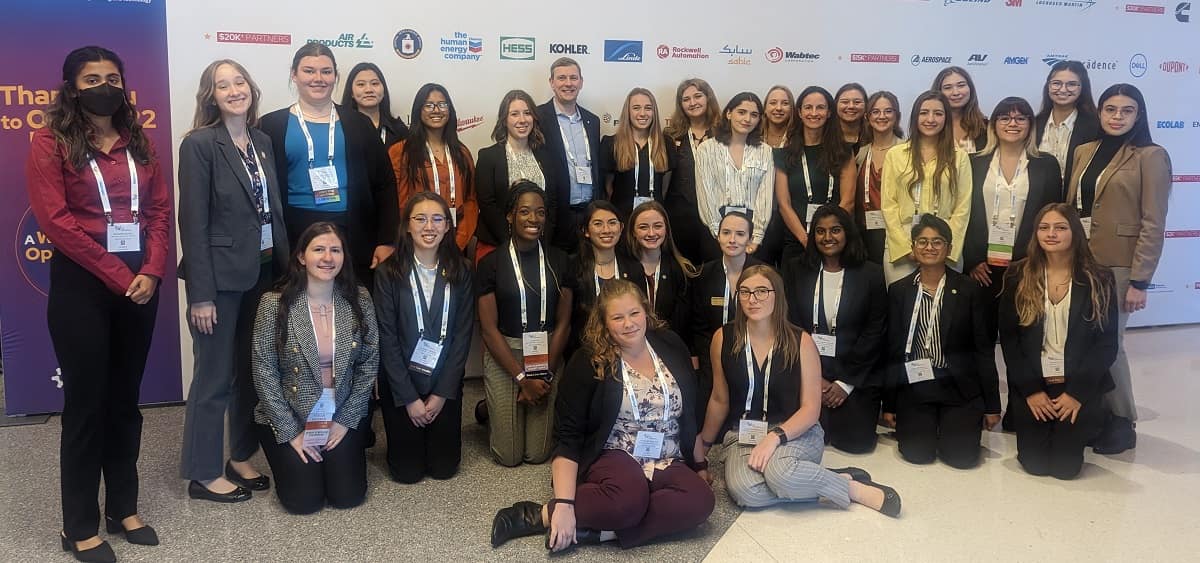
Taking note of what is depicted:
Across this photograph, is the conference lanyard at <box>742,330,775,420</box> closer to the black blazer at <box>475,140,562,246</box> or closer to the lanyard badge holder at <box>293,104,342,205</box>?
the black blazer at <box>475,140,562,246</box>

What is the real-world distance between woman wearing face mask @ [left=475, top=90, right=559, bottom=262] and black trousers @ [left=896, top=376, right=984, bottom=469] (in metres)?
1.78

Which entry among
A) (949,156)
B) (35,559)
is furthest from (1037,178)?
(35,559)

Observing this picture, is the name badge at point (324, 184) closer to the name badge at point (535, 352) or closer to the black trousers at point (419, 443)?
the black trousers at point (419, 443)

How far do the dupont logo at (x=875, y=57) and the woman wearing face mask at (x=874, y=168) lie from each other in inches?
37.1

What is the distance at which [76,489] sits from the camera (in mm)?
2539

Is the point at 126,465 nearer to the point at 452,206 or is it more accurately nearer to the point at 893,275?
the point at 452,206

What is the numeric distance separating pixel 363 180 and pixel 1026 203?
9.64 feet

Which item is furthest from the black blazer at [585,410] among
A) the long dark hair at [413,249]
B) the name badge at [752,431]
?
the long dark hair at [413,249]

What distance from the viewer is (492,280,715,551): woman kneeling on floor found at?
8.89ft

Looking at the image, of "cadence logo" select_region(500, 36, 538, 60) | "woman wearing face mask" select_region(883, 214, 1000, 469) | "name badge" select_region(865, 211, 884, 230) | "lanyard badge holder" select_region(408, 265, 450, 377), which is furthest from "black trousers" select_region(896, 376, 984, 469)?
"cadence logo" select_region(500, 36, 538, 60)

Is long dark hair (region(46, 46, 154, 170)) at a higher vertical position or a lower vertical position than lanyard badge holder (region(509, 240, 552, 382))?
higher

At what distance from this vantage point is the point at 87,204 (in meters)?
2.53

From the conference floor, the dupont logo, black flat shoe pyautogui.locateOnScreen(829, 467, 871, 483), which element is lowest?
the conference floor

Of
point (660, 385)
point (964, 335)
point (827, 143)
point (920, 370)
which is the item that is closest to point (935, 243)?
point (964, 335)
